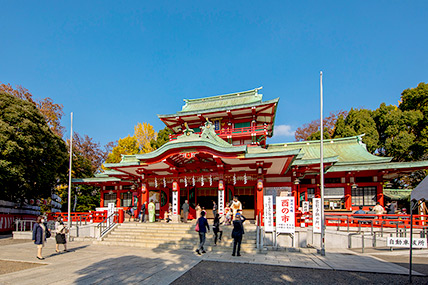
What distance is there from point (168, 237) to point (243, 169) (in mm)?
6736

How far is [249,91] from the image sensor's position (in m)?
27.9

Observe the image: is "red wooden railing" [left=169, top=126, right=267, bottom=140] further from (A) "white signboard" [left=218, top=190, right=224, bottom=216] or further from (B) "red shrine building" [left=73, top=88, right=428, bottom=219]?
(A) "white signboard" [left=218, top=190, right=224, bottom=216]

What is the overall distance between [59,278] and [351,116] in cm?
3505

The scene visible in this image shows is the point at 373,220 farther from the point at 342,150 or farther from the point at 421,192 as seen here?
the point at 342,150

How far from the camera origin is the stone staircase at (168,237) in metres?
13.6

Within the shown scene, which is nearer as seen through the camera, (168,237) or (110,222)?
(168,237)

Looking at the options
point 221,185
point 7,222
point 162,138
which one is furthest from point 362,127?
point 7,222

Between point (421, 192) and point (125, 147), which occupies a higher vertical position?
point (125, 147)

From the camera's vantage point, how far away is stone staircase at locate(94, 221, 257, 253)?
44.6 ft

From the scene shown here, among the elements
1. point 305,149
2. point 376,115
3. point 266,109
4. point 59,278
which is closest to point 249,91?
point 266,109

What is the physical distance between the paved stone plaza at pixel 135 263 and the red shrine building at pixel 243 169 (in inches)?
186

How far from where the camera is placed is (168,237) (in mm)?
15062

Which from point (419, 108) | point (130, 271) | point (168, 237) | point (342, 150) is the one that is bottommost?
point (168, 237)

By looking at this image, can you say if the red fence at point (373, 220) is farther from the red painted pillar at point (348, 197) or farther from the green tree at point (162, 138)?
the green tree at point (162, 138)
